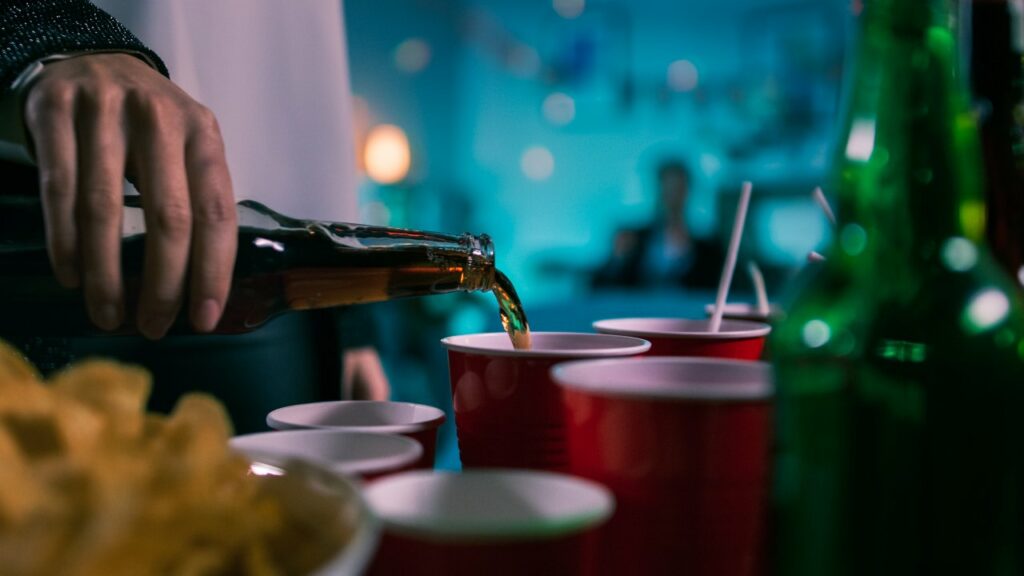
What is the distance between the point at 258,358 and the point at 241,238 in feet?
1.55

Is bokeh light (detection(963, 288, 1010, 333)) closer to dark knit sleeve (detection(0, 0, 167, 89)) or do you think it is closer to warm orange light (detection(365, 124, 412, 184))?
dark knit sleeve (detection(0, 0, 167, 89))

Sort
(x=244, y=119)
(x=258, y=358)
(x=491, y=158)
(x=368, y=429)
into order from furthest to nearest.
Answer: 1. (x=491, y=158)
2. (x=244, y=119)
3. (x=258, y=358)
4. (x=368, y=429)

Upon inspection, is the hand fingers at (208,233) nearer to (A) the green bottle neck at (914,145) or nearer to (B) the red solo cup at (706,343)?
(B) the red solo cup at (706,343)

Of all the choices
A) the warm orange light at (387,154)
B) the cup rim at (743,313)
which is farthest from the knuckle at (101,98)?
the warm orange light at (387,154)

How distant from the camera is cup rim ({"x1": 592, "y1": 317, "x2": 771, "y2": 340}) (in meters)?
0.65

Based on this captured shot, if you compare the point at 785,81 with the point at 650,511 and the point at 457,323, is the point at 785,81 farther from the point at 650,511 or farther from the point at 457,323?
the point at 650,511

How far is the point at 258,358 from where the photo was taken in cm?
111

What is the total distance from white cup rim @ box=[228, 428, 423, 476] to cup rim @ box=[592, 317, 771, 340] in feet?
0.98

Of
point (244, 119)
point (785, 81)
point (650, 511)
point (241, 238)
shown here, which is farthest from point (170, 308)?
point (785, 81)

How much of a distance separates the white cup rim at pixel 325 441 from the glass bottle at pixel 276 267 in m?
0.26

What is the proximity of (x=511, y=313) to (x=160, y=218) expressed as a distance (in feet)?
0.91

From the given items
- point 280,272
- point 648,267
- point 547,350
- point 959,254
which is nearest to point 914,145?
point 959,254

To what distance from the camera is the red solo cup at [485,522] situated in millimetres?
279

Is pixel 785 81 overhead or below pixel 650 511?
overhead
